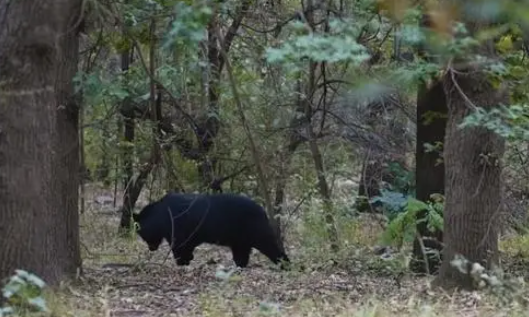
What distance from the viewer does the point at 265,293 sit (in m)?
8.78

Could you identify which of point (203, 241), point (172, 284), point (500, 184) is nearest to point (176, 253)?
point (203, 241)

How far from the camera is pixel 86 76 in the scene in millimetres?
8742

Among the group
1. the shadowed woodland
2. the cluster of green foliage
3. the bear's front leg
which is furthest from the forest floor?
the bear's front leg

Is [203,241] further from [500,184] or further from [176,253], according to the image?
[500,184]

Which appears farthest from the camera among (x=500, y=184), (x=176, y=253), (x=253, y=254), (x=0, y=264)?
(x=253, y=254)

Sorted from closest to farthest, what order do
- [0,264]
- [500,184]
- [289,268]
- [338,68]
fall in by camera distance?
1. [0,264]
2. [500,184]
3. [289,268]
4. [338,68]

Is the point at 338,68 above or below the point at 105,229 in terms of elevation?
above

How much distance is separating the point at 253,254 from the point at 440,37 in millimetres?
11182

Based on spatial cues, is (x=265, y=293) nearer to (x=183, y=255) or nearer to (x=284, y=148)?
(x=183, y=255)

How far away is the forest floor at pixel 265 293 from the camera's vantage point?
23.4ft

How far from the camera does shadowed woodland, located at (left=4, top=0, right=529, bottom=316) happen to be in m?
6.53

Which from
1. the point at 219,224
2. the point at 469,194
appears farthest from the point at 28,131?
the point at 219,224

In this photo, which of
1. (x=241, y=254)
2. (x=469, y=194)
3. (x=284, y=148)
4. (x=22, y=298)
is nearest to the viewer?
(x=22, y=298)

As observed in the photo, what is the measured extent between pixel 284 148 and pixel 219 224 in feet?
5.26
